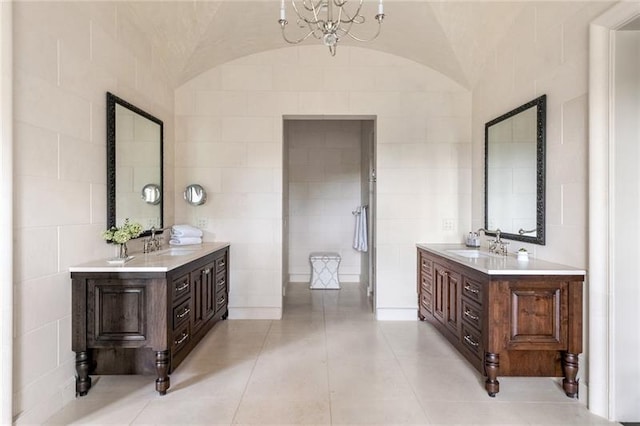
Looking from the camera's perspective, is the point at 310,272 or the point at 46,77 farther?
the point at 310,272

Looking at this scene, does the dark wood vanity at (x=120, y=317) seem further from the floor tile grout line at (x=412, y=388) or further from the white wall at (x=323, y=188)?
the white wall at (x=323, y=188)

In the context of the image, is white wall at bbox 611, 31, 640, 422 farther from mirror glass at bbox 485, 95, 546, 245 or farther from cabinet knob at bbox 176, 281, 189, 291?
cabinet knob at bbox 176, 281, 189, 291

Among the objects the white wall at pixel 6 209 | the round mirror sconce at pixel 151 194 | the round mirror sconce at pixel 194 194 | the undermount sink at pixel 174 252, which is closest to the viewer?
the white wall at pixel 6 209

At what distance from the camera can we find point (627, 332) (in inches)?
80.9

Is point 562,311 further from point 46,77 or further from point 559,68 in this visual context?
point 46,77

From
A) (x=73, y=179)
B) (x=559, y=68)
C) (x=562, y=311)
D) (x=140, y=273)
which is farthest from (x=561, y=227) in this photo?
(x=73, y=179)

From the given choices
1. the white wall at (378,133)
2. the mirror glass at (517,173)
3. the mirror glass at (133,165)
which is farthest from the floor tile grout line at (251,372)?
the mirror glass at (517,173)

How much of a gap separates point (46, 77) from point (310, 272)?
14.5 feet

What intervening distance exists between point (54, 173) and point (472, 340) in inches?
116

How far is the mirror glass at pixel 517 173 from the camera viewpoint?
8.63ft

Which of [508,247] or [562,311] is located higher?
[508,247]

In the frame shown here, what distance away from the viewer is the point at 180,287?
8.46 feet

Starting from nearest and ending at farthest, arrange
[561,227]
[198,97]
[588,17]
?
[588,17] < [561,227] < [198,97]

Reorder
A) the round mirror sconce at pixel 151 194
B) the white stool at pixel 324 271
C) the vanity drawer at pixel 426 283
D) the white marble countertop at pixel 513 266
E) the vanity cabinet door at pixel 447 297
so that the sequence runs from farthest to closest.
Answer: the white stool at pixel 324 271
the vanity drawer at pixel 426 283
the round mirror sconce at pixel 151 194
the vanity cabinet door at pixel 447 297
the white marble countertop at pixel 513 266
